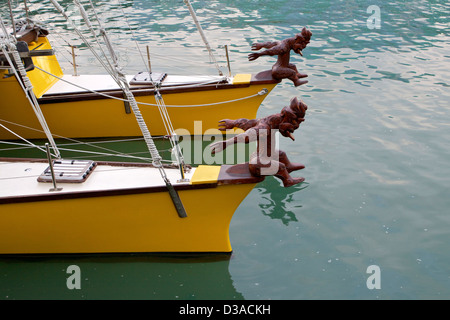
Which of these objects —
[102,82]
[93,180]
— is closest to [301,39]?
[102,82]

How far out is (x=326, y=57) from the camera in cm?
1425

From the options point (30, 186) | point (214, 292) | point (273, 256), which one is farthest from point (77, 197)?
point (273, 256)

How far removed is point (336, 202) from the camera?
7961mm

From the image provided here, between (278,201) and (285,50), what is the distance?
263 centimetres

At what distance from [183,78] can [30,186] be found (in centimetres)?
457

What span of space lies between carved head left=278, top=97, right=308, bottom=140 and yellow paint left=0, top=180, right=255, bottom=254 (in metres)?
0.85

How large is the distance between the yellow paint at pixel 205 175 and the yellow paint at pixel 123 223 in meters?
0.15

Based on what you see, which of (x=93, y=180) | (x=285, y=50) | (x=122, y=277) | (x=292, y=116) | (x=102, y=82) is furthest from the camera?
(x=102, y=82)

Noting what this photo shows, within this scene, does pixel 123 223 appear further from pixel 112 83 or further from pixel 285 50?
pixel 112 83

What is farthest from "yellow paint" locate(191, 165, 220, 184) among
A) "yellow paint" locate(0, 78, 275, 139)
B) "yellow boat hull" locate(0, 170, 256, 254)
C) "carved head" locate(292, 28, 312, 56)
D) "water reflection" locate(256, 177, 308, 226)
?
"yellow paint" locate(0, 78, 275, 139)

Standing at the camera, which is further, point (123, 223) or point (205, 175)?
point (123, 223)

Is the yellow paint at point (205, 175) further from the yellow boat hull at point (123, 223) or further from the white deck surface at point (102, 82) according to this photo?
the white deck surface at point (102, 82)

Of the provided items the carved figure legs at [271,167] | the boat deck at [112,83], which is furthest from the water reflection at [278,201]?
the boat deck at [112,83]
